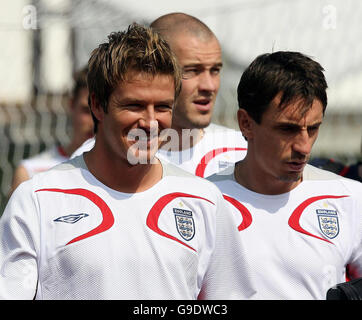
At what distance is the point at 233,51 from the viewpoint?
8.52 m

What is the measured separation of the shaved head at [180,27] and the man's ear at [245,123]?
2.86 ft

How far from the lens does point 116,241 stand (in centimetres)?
237

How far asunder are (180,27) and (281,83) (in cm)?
108

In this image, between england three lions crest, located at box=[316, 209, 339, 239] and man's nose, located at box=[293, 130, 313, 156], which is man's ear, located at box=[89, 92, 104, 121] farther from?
england three lions crest, located at box=[316, 209, 339, 239]

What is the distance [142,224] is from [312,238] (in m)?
0.72

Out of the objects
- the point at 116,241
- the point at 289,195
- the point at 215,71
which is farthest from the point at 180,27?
the point at 116,241

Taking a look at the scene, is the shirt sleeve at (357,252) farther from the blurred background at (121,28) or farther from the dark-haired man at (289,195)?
the blurred background at (121,28)

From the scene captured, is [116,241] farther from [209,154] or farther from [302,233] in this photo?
[209,154]

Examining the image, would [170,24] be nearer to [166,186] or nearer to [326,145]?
[166,186]

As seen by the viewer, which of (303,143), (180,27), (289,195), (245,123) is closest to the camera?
(303,143)

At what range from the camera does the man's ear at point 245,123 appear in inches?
116

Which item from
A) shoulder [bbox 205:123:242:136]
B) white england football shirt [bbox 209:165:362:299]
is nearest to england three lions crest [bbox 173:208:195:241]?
white england football shirt [bbox 209:165:362:299]

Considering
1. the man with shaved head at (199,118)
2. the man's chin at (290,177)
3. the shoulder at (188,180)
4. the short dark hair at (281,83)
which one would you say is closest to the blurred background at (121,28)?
the man with shaved head at (199,118)
